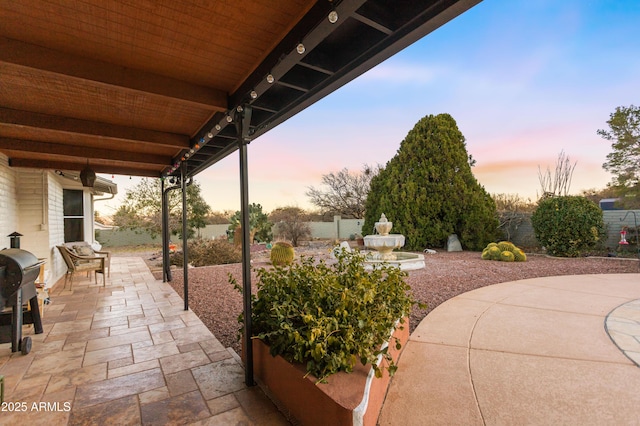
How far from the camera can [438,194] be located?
9.66m

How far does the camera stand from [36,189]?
17.0 feet

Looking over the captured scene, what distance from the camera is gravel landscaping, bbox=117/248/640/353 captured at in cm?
359

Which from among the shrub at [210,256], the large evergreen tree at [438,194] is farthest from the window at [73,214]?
the large evergreen tree at [438,194]

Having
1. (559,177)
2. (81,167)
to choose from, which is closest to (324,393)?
A: (81,167)

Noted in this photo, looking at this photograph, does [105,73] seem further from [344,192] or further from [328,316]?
[344,192]

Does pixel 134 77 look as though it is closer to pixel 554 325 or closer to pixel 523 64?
pixel 554 325

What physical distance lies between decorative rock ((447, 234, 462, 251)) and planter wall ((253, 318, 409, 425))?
8421 mm

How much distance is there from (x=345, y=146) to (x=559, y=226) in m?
9.82

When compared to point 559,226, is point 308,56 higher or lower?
higher

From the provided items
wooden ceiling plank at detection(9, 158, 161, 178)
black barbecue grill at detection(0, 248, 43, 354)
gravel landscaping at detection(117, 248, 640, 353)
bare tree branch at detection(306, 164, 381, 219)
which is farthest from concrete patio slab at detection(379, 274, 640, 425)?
bare tree branch at detection(306, 164, 381, 219)

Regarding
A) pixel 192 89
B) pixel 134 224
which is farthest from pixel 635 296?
pixel 134 224

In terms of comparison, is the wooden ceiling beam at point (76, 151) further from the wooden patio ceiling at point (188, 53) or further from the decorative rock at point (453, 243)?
the decorative rock at point (453, 243)

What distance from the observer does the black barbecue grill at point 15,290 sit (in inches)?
99.0

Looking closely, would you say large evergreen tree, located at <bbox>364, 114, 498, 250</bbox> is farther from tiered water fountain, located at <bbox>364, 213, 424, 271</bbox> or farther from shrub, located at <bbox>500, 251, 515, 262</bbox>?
tiered water fountain, located at <bbox>364, 213, 424, 271</bbox>
